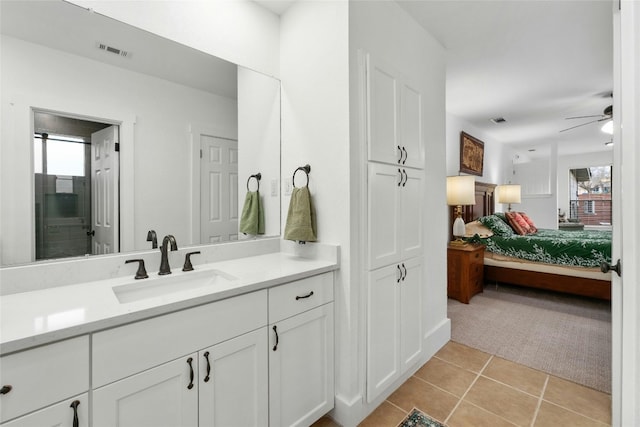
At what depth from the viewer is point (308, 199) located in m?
1.72

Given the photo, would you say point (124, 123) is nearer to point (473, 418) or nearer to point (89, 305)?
point (89, 305)

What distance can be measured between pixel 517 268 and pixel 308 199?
11.4 feet

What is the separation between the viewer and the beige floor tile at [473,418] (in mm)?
1614

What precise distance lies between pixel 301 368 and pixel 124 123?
1501 mm

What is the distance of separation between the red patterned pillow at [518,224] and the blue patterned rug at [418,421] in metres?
3.85

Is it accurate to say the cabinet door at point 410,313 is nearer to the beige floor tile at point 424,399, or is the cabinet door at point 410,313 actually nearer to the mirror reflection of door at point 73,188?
the beige floor tile at point 424,399

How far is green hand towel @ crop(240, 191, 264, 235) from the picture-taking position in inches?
74.2

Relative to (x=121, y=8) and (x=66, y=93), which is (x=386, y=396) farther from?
(x=121, y=8)

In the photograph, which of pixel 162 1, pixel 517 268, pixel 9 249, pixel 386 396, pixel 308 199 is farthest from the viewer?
pixel 517 268

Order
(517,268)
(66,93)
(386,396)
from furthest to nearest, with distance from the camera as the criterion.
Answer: (517,268) < (386,396) < (66,93)

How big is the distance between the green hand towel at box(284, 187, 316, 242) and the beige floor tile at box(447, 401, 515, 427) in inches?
51.0

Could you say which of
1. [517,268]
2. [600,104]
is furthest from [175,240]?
[600,104]

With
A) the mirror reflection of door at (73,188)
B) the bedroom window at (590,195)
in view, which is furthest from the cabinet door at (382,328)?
the bedroom window at (590,195)

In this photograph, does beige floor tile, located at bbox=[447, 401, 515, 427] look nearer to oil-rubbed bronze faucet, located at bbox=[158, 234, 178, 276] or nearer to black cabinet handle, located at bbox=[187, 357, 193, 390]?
black cabinet handle, located at bbox=[187, 357, 193, 390]
